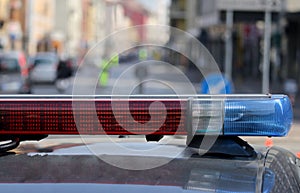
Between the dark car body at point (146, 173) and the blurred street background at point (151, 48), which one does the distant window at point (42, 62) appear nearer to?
the blurred street background at point (151, 48)

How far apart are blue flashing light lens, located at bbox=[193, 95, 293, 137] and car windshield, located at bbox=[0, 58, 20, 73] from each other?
23.2m

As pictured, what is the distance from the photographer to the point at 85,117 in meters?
2.71

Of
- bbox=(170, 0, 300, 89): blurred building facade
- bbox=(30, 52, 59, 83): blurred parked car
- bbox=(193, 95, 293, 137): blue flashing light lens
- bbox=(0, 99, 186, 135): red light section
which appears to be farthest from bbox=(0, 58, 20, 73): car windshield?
bbox=(193, 95, 293, 137): blue flashing light lens

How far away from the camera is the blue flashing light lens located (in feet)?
8.64

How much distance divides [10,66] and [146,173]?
23.8m

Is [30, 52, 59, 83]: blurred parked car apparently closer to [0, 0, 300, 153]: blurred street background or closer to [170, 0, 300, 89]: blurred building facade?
[0, 0, 300, 153]: blurred street background

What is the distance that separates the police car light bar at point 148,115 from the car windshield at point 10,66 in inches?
904

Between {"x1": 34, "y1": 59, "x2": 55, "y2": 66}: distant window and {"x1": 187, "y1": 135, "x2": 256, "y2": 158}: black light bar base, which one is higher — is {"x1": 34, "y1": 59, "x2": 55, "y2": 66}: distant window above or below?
below

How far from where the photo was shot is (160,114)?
2.68m

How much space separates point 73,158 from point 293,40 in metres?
47.5

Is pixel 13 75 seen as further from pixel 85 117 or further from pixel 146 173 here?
pixel 146 173

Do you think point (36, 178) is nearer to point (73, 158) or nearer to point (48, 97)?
point (73, 158)

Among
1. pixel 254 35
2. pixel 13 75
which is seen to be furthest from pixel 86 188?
pixel 254 35

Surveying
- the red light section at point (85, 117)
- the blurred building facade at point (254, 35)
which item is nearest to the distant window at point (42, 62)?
the blurred building facade at point (254, 35)
